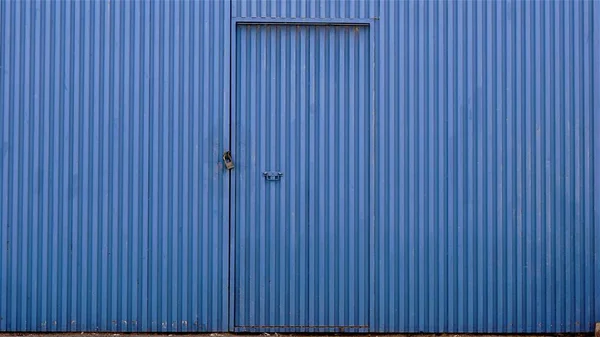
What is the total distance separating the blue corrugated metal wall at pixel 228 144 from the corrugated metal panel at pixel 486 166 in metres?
0.01

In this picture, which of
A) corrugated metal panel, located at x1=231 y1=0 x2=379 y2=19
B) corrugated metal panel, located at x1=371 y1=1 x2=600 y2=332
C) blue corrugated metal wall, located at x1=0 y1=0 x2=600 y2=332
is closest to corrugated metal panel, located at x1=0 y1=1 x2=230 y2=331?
blue corrugated metal wall, located at x1=0 y1=0 x2=600 y2=332

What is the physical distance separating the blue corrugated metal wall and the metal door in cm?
15

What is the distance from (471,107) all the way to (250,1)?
81.7 inches

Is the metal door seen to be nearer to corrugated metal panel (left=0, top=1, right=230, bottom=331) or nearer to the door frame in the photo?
the door frame

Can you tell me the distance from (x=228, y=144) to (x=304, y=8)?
1318 mm

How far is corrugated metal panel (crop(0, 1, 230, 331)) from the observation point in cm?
674

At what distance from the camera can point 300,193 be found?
682 cm

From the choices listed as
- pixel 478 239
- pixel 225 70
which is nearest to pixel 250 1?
pixel 225 70

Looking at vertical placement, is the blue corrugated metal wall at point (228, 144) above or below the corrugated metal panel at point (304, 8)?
below

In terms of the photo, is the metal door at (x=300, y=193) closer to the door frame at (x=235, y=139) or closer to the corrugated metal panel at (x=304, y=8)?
the door frame at (x=235, y=139)

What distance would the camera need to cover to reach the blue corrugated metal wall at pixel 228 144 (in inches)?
265

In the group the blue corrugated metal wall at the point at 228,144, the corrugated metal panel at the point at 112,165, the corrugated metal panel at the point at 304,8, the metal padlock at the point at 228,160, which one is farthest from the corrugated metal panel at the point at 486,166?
the corrugated metal panel at the point at 112,165

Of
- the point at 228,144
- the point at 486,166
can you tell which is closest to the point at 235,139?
the point at 228,144

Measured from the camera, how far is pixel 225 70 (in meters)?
6.78
